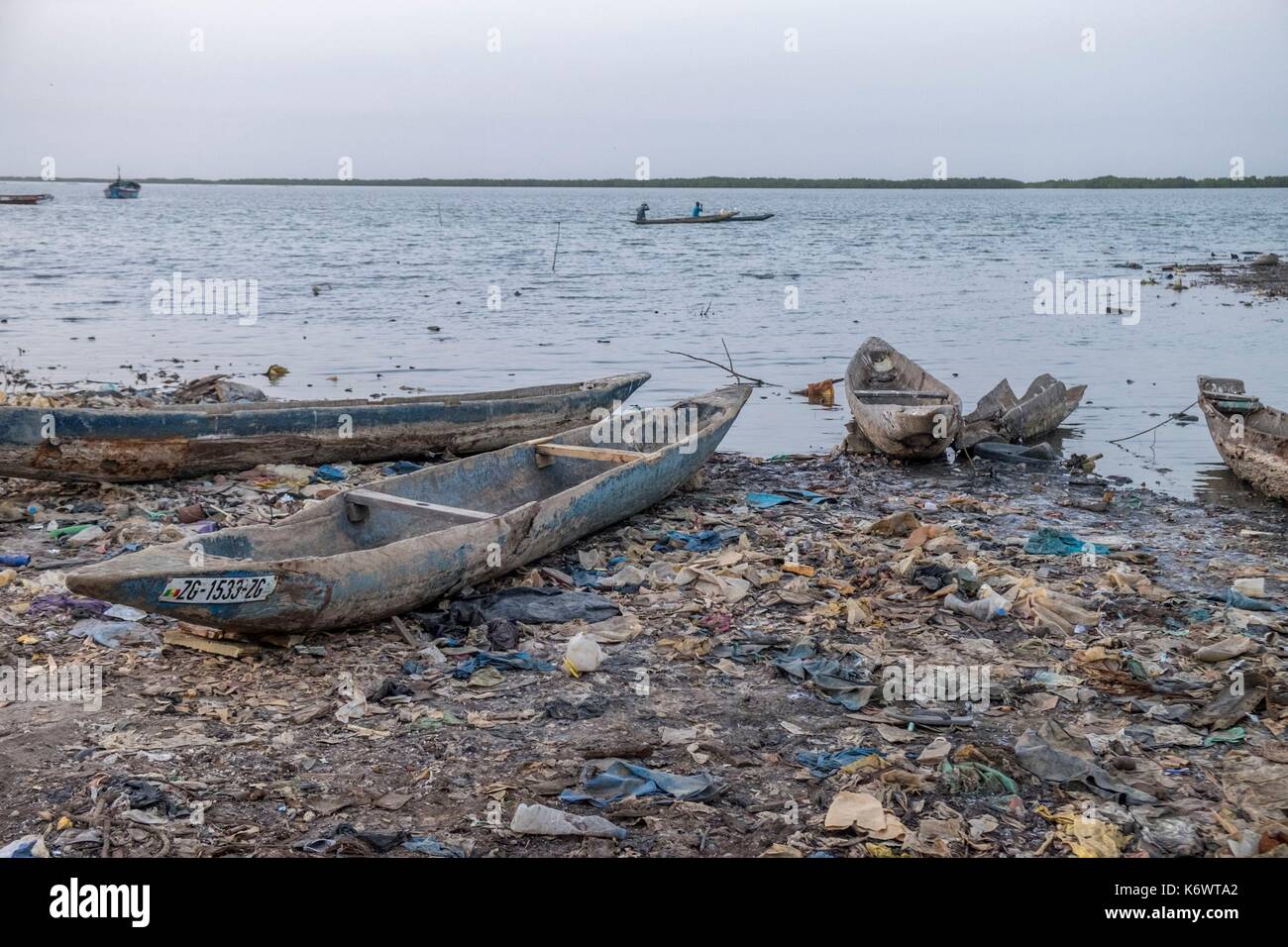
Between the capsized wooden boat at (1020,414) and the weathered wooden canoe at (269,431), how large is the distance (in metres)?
3.93

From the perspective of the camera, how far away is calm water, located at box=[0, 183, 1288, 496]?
48.2ft

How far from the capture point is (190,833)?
402 cm

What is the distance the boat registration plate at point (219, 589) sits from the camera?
16.4ft

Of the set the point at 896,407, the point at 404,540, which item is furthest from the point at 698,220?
the point at 404,540

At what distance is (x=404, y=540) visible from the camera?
6129mm

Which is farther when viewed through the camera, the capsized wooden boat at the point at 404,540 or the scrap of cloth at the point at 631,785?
the capsized wooden boat at the point at 404,540

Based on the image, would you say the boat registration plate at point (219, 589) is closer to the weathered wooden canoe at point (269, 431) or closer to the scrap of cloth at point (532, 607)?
the scrap of cloth at point (532, 607)

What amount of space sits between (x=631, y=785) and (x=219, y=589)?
2.24 meters

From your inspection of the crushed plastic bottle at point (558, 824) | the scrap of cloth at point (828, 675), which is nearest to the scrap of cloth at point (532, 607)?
the scrap of cloth at point (828, 675)

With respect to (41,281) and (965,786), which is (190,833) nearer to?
(965,786)

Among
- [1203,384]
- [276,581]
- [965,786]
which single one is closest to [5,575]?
[276,581]

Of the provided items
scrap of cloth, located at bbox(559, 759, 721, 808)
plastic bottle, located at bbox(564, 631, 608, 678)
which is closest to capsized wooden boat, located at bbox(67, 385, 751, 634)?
plastic bottle, located at bbox(564, 631, 608, 678)

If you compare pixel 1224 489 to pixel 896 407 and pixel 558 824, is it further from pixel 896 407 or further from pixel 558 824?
pixel 558 824
